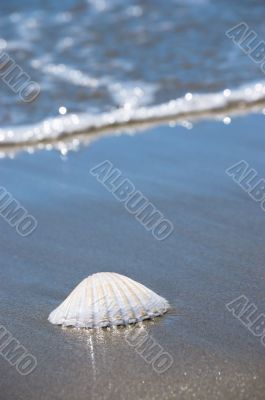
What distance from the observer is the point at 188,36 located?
954cm

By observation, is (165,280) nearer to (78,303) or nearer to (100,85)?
(78,303)

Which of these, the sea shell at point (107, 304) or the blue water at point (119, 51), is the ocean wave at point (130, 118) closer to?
the blue water at point (119, 51)

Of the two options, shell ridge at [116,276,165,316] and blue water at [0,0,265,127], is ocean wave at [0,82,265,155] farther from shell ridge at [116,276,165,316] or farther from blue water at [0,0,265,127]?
shell ridge at [116,276,165,316]

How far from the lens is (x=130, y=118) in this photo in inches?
291

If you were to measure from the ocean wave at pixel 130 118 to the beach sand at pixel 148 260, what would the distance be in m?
0.29

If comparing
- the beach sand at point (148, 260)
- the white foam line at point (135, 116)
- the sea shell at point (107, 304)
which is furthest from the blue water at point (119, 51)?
the sea shell at point (107, 304)

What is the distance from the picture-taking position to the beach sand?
3.36 m

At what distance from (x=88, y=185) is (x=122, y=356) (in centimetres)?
243

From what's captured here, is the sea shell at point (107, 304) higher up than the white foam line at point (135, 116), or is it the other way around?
the white foam line at point (135, 116)

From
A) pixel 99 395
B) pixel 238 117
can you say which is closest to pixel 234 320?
pixel 99 395

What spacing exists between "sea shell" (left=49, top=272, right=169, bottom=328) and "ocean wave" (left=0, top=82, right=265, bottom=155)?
3.03m

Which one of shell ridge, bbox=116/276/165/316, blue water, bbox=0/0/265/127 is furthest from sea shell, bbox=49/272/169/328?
blue water, bbox=0/0/265/127

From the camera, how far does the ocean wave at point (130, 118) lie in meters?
6.98

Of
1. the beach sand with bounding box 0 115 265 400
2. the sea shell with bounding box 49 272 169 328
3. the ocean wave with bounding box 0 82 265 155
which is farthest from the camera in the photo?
the ocean wave with bounding box 0 82 265 155
